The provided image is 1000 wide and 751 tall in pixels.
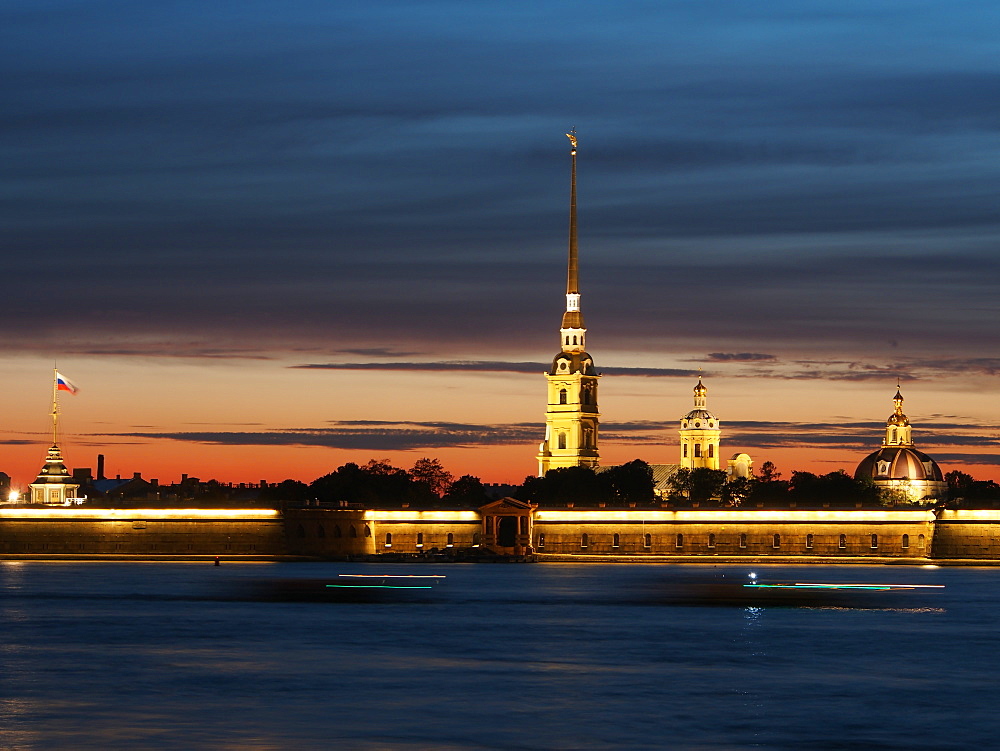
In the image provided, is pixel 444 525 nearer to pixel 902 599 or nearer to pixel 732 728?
pixel 902 599

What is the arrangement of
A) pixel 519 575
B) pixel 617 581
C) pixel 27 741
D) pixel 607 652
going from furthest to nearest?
pixel 519 575 → pixel 617 581 → pixel 607 652 → pixel 27 741

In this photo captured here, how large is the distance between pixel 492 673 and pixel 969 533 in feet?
327

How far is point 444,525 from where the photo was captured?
538ft

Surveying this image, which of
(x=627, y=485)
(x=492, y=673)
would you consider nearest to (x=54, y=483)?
(x=627, y=485)

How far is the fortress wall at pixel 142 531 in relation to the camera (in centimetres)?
15600

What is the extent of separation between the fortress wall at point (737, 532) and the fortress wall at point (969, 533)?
1.06 meters

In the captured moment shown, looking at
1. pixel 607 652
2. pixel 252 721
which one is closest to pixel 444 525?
pixel 607 652

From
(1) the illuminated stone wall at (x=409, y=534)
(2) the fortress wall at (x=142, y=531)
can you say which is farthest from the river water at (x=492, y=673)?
(2) the fortress wall at (x=142, y=531)

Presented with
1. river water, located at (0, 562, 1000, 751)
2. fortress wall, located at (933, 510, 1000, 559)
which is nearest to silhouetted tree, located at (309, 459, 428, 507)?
fortress wall, located at (933, 510, 1000, 559)

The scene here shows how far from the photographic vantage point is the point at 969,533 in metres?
147

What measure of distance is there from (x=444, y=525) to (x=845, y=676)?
368ft

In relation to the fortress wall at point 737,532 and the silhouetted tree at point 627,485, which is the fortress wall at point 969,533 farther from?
the silhouetted tree at point 627,485

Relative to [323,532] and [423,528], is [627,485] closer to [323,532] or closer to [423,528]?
[423,528]

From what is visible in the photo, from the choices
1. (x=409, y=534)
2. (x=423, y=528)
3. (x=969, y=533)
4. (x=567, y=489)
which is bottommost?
(x=409, y=534)
